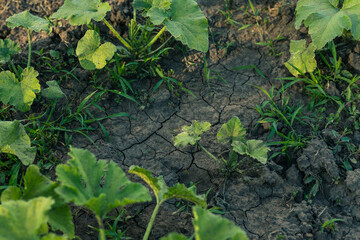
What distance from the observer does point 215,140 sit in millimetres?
3182

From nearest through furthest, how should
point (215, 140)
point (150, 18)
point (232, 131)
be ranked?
1. point (232, 131)
2. point (150, 18)
3. point (215, 140)

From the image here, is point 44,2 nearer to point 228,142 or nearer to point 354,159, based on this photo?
point 228,142

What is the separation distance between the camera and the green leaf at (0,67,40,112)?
10.1ft

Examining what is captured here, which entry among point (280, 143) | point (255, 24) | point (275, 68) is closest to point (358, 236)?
point (280, 143)

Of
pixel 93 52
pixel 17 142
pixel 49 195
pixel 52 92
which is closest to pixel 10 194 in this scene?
pixel 49 195

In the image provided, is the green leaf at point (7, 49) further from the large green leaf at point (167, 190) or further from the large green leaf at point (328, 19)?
the large green leaf at point (328, 19)

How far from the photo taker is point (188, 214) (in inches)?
107

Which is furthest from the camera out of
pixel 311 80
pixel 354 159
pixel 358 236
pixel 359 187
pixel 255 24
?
pixel 255 24

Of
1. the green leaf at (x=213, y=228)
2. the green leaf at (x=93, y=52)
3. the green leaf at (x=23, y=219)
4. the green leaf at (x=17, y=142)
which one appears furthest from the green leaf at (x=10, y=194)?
the green leaf at (x=93, y=52)

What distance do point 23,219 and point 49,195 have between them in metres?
0.32

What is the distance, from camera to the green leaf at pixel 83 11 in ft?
10.3

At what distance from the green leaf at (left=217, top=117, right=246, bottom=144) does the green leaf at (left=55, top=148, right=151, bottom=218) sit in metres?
0.94

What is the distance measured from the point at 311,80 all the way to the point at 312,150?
70 centimetres

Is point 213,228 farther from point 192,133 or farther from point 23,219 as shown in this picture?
point 192,133
